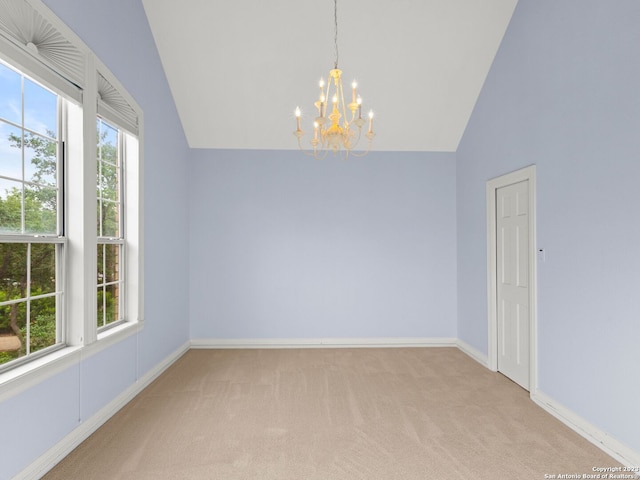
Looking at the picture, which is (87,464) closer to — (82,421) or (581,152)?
(82,421)

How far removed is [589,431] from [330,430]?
186 cm

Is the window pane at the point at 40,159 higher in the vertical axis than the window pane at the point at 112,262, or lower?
higher

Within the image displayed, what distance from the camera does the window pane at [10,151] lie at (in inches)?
82.7

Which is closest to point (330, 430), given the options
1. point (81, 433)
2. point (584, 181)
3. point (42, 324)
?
point (81, 433)

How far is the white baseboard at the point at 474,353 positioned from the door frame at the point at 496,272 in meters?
0.14

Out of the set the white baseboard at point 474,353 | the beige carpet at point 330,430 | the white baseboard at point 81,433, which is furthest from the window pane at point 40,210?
Answer: the white baseboard at point 474,353

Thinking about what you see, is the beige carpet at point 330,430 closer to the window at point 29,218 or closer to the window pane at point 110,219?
the window at point 29,218

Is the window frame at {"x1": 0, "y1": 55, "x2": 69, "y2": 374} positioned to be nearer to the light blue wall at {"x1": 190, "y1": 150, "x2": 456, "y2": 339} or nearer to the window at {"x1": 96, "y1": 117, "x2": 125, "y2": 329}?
the window at {"x1": 96, "y1": 117, "x2": 125, "y2": 329}

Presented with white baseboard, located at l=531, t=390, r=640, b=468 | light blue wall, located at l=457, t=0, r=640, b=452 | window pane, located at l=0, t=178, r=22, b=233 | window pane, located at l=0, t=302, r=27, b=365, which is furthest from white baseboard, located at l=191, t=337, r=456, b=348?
window pane, located at l=0, t=178, r=22, b=233

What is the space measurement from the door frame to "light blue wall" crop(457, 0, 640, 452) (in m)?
0.08

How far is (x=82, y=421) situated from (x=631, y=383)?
3.63 meters

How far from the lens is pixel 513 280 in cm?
396

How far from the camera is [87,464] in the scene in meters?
2.39

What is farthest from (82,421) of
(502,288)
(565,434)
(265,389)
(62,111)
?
(502,288)
